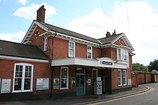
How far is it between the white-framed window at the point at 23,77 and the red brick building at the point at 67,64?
0.35ft

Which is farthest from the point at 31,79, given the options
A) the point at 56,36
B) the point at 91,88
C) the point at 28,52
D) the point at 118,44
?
the point at 118,44

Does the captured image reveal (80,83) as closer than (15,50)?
No

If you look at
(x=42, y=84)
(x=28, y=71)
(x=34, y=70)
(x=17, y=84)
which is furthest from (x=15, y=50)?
(x=42, y=84)

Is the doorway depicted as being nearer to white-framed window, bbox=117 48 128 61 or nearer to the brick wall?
the brick wall

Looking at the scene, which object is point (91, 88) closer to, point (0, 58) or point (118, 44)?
point (118, 44)

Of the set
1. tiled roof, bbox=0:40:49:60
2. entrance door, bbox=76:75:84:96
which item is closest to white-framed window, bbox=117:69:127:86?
entrance door, bbox=76:75:84:96

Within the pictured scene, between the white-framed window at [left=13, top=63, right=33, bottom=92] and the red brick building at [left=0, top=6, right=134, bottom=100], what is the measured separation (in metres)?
0.11

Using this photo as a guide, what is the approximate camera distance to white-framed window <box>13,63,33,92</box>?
1183 cm

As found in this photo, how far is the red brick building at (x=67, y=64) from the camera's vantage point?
12.9 metres

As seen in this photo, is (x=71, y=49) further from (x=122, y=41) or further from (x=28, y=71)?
(x=122, y=41)

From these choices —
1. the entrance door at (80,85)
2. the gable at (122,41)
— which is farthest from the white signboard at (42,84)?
the gable at (122,41)

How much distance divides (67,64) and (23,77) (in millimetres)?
3751

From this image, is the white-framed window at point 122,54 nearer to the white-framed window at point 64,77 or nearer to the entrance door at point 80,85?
the entrance door at point 80,85

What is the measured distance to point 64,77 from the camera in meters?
14.9
